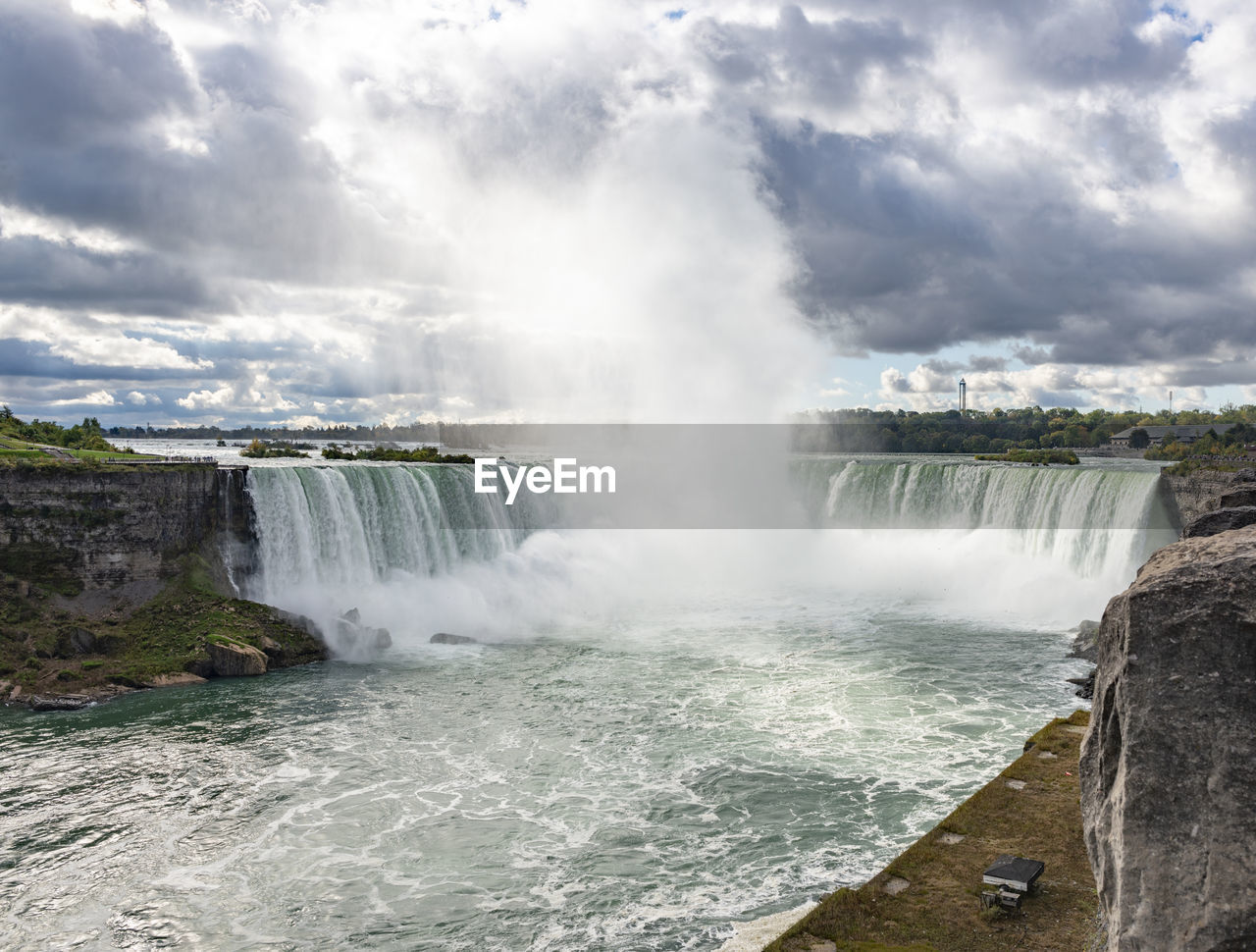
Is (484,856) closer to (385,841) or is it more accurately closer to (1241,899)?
(385,841)

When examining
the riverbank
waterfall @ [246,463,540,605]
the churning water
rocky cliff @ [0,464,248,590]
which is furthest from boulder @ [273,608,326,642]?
rocky cliff @ [0,464,248,590]

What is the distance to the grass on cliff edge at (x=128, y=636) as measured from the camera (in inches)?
952

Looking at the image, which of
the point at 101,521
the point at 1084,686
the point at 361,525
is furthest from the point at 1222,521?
the point at 101,521

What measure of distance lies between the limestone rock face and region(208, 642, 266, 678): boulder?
2436cm

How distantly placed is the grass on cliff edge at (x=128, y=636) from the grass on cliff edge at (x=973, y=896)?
20.4 metres

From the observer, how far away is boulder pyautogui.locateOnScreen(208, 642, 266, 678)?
25.5 m

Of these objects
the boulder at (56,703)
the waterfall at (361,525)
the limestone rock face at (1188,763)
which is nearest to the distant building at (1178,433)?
the waterfall at (361,525)

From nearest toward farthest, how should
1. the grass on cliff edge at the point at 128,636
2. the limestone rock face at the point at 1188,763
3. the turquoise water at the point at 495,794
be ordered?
the limestone rock face at the point at 1188,763, the turquoise water at the point at 495,794, the grass on cliff edge at the point at 128,636

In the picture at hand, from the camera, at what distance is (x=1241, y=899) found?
4.97 m

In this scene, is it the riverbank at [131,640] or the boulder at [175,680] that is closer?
the riverbank at [131,640]

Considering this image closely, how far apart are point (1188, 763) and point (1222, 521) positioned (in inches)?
147

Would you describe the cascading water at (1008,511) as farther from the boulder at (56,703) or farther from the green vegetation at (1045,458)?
the boulder at (56,703)

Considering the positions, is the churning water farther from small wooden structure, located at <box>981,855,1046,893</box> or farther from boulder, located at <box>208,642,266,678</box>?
small wooden structure, located at <box>981,855,1046,893</box>

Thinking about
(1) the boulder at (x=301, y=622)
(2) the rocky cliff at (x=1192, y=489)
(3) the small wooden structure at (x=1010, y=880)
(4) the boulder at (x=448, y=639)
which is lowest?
(4) the boulder at (x=448, y=639)
